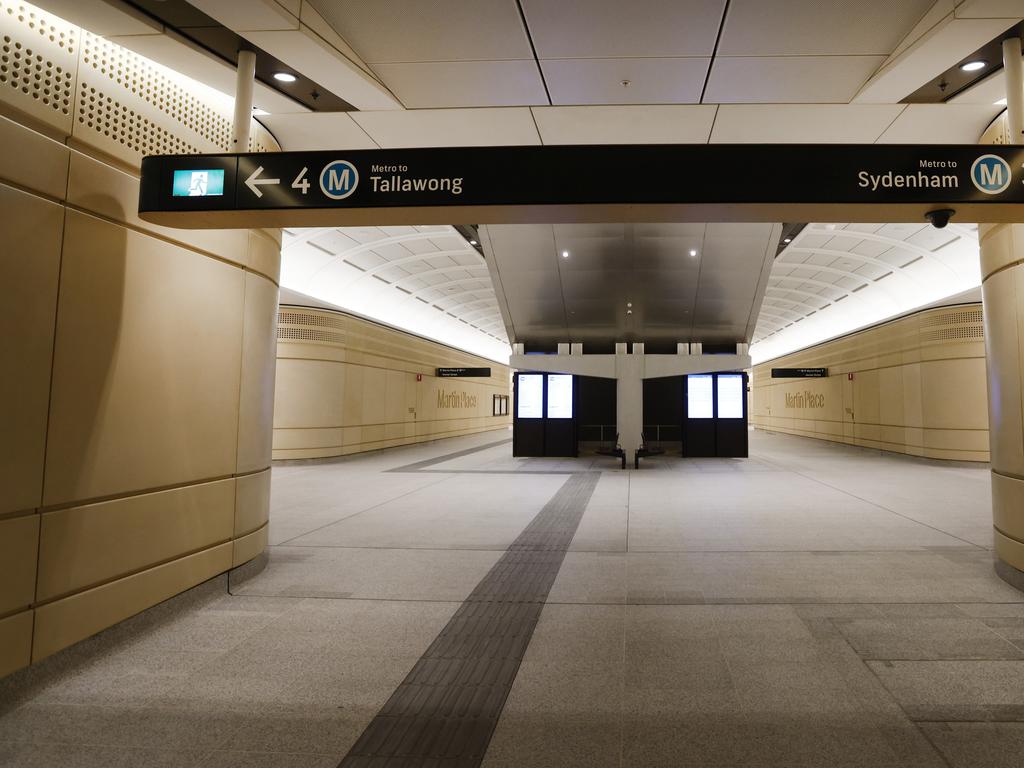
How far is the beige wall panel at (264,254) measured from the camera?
17.0 ft

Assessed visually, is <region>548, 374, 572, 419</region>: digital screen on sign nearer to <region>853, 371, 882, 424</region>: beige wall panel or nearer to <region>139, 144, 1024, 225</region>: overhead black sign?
<region>853, 371, 882, 424</region>: beige wall panel

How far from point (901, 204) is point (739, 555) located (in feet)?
12.9

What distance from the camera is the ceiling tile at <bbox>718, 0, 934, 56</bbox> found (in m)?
3.86

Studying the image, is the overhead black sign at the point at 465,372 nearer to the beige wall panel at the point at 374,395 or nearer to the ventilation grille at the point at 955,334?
the beige wall panel at the point at 374,395

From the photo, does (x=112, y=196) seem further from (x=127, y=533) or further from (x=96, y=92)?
(x=127, y=533)

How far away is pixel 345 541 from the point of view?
672cm

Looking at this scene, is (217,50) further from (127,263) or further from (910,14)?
(910,14)

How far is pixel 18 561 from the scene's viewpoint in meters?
3.08

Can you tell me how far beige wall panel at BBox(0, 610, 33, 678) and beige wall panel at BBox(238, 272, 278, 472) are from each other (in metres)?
2.03

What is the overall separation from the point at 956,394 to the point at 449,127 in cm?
1711

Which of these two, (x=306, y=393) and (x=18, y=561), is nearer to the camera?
(x=18, y=561)

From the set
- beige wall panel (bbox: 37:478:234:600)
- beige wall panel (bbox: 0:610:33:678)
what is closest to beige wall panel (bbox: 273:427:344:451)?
beige wall panel (bbox: 37:478:234:600)

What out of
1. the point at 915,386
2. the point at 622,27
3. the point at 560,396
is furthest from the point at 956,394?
the point at 622,27

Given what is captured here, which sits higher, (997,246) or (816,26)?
(816,26)
